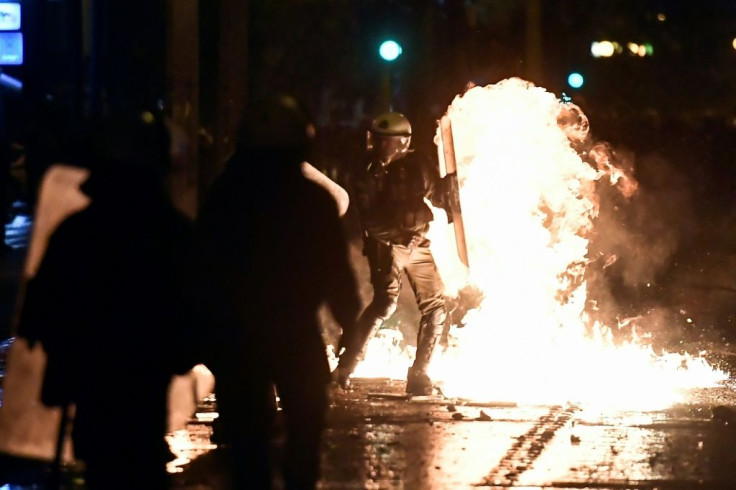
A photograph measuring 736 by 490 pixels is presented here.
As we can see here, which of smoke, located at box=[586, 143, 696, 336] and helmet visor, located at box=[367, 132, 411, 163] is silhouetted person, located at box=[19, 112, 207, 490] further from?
smoke, located at box=[586, 143, 696, 336]

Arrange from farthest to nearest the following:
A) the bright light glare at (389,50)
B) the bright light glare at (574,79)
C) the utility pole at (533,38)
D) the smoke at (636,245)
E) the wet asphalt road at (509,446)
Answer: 1. the bright light glare at (574,79)
2. the utility pole at (533,38)
3. the bright light glare at (389,50)
4. the smoke at (636,245)
5. the wet asphalt road at (509,446)

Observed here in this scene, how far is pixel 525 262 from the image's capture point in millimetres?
10156

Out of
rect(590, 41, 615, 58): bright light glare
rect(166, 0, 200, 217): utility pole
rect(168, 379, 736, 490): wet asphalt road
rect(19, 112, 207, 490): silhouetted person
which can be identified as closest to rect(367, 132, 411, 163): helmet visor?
rect(168, 379, 736, 490): wet asphalt road

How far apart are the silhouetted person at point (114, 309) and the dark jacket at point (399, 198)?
4.22 metres

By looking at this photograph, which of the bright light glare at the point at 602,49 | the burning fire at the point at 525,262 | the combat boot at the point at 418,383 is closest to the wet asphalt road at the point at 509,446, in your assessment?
the combat boot at the point at 418,383

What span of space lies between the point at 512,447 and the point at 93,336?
3343mm

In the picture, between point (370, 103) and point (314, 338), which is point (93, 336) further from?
point (370, 103)

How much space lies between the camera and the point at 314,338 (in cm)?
522

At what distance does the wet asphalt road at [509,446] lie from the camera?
21.7ft

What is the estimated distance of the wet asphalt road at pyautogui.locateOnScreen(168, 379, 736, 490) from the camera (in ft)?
21.7

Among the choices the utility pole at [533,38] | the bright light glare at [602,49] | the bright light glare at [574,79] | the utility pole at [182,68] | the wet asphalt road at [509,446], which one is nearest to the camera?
the wet asphalt road at [509,446]

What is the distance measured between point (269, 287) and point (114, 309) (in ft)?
2.33

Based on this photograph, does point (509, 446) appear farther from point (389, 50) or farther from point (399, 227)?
point (389, 50)

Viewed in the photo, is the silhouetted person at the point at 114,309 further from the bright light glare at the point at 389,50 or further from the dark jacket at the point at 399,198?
the bright light glare at the point at 389,50
